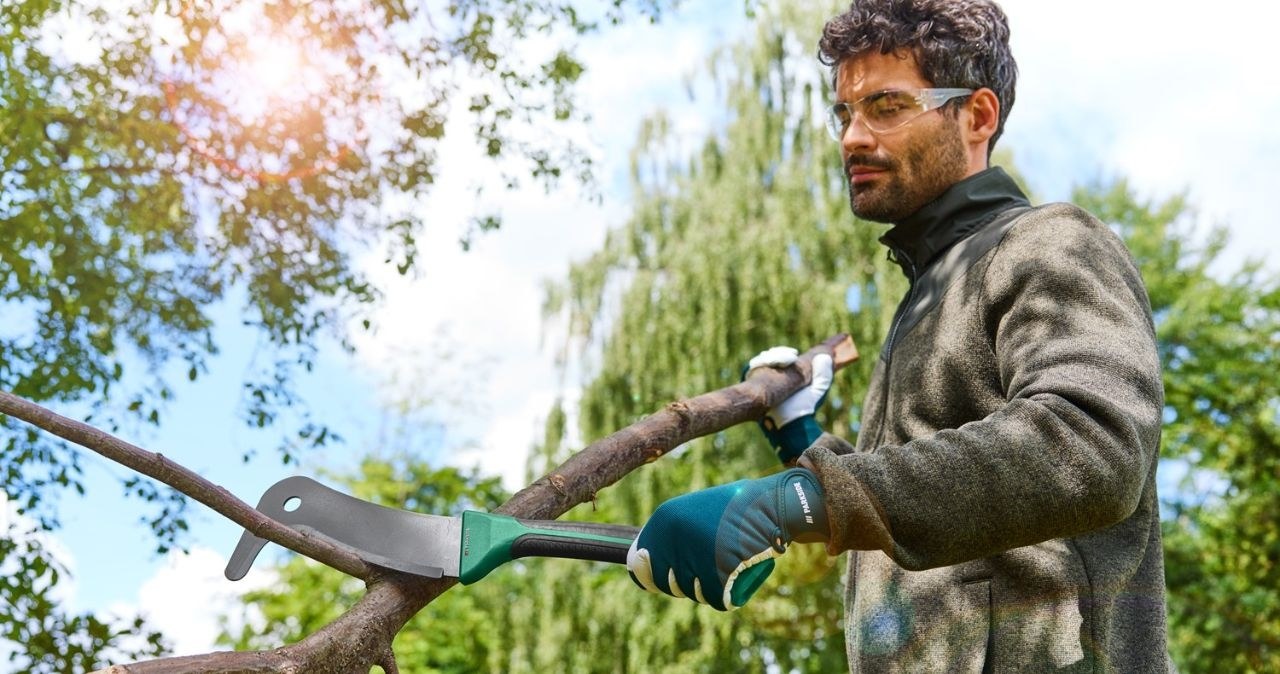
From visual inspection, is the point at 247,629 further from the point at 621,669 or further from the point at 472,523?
the point at 472,523

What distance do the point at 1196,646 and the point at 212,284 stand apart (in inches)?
473

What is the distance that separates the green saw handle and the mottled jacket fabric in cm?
55

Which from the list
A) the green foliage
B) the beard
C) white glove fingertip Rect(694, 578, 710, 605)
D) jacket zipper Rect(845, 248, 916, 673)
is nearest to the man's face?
the beard

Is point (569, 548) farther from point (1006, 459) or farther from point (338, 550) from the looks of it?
point (1006, 459)

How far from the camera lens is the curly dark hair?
7.60ft

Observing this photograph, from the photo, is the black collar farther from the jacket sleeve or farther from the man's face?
the jacket sleeve

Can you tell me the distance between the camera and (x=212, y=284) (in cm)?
464

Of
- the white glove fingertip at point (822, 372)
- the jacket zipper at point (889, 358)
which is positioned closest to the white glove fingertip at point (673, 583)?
the jacket zipper at point (889, 358)

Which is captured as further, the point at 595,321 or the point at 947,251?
the point at 595,321

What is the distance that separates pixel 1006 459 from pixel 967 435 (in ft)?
0.20

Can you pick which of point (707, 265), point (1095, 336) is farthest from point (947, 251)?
point (707, 265)

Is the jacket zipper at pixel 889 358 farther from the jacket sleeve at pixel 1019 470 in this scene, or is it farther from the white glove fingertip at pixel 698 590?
the white glove fingertip at pixel 698 590

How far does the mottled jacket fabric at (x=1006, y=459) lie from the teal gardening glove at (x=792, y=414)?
0.90 m

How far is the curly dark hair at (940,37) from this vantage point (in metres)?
2.32
